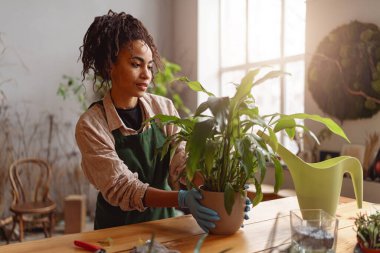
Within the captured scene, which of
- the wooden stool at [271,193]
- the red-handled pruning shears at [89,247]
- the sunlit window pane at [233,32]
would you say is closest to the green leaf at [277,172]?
the red-handled pruning shears at [89,247]

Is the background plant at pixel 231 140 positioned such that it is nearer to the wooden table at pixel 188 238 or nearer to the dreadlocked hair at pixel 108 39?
the wooden table at pixel 188 238

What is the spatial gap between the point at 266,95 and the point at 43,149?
2464 millimetres

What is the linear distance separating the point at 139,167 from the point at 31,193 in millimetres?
3053

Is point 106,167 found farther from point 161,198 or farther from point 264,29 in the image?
point 264,29

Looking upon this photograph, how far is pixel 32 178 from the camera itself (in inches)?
165

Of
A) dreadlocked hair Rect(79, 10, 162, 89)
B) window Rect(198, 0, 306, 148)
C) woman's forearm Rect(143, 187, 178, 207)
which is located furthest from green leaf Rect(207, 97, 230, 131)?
window Rect(198, 0, 306, 148)

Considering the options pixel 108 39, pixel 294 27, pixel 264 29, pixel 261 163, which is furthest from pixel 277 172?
pixel 264 29

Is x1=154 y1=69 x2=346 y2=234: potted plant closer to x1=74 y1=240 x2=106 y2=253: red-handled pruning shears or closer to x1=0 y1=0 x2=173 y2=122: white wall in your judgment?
x1=74 y1=240 x2=106 y2=253: red-handled pruning shears

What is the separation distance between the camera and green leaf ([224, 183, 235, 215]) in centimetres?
110

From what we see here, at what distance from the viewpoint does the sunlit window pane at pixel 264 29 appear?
4059mm

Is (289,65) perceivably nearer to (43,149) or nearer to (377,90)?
Result: (377,90)

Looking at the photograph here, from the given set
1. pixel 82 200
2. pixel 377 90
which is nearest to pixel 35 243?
pixel 377 90

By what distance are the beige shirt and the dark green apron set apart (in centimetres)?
3

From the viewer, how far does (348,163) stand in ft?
4.15
